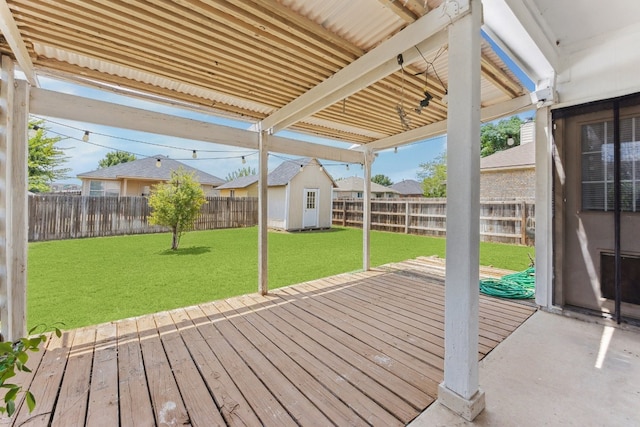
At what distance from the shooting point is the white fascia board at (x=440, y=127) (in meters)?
3.35

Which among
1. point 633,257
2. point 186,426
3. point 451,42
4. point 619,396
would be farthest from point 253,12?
point 633,257

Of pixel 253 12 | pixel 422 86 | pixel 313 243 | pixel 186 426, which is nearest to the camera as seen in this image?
pixel 186 426

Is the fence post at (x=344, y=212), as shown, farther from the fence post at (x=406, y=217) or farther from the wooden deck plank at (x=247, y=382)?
the wooden deck plank at (x=247, y=382)

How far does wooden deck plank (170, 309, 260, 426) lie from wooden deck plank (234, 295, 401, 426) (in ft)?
1.64

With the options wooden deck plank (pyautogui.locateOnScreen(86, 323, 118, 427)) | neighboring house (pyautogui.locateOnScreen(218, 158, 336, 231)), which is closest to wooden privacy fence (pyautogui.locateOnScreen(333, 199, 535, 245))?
neighboring house (pyautogui.locateOnScreen(218, 158, 336, 231))

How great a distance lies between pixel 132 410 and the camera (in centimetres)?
168

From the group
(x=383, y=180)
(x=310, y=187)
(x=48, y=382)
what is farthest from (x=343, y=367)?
(x=383, y=180)

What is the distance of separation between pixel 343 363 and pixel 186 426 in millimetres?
1090

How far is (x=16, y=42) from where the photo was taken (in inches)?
76.9

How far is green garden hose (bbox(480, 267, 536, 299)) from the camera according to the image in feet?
12.0

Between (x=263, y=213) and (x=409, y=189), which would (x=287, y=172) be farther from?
(x=409, y=189)

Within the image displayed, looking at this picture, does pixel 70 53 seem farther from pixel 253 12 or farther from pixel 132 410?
pixel 132 410

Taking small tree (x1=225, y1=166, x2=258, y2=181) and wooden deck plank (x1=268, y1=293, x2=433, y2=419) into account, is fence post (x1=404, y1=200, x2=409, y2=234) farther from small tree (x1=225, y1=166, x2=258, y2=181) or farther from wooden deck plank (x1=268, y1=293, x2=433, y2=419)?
small tree (x1=225, y1=166, x2=258, y2=181)

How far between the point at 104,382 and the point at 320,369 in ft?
4.86
